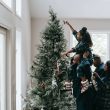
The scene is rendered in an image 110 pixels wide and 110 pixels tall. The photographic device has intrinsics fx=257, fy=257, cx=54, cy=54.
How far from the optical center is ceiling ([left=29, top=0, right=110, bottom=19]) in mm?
6059

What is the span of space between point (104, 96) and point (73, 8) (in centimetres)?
302

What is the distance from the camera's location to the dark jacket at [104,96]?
147 inches

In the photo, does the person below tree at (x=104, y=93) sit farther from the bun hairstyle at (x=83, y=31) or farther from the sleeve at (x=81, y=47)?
the bun hairstyle at (x=83, y=31)

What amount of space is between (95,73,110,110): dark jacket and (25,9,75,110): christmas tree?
87cm

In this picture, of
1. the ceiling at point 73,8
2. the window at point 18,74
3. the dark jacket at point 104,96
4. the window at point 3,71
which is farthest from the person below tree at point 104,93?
the ceiling at point 73,8

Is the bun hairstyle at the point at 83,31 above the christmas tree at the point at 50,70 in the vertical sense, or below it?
above

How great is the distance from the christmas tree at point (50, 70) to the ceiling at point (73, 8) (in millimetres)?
1632

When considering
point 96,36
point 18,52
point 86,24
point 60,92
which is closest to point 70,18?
point 86,24

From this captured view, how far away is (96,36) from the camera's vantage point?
22.1ft


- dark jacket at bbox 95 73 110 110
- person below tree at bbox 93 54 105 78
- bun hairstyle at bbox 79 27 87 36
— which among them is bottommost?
dark jacket at bbox 95 73 110 110

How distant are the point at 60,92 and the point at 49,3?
2.45m

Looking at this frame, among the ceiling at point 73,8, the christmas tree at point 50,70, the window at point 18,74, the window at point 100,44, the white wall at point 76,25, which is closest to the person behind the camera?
the christmas tree at point 50,70

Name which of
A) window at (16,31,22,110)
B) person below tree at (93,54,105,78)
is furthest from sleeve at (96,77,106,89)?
window at (16,31,22,110)

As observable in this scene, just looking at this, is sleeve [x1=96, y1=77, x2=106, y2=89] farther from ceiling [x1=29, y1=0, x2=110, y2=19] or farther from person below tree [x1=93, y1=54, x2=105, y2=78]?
ceiling [x1=29, y1=0, x2=110, y2=19]
